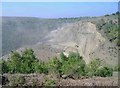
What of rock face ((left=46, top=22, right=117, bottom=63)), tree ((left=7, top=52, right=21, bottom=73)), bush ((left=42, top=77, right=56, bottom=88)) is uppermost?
rock face ((left=46, top=22, right=117, bottom=63))

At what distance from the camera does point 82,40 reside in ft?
148

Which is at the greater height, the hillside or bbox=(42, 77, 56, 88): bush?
the hillside

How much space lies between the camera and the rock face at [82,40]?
132 ft

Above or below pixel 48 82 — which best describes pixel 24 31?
above

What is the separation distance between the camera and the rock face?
40194 mm

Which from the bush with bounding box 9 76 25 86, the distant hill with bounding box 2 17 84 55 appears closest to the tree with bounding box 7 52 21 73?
the bush with bounding box 9 76 25 86

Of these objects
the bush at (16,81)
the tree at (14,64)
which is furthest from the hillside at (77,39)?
the bush at (16,81)

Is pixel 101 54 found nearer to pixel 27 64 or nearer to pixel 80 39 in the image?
pixel 80 39

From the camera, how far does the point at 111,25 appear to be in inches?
1751

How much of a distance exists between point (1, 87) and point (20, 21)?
64.0 metres

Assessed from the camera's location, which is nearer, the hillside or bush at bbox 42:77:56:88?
bush at bbox 42:77:56:88

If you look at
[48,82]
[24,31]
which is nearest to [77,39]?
[24,31]

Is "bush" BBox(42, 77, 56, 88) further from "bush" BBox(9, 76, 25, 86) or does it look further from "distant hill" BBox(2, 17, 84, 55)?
"distant hill" BBox(2, 17, 84, 55)

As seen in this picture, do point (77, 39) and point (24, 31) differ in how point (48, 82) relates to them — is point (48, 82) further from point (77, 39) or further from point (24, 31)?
point (24, 31)
